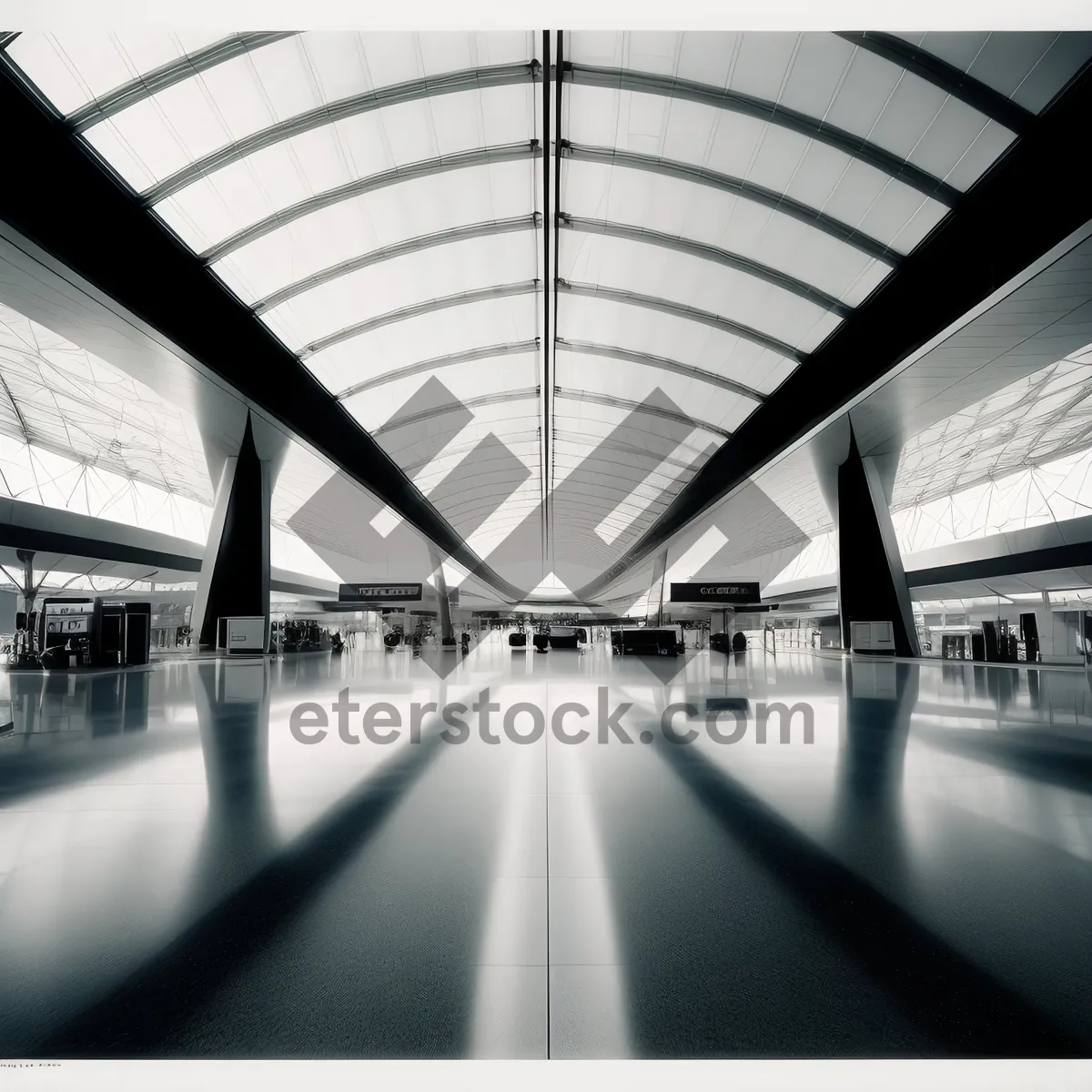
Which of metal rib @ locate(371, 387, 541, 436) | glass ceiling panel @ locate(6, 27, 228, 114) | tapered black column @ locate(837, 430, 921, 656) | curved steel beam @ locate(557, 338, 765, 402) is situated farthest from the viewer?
tapered black column @ locate(837, 430, 921, 656)

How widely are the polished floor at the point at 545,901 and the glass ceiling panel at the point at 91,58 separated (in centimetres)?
888

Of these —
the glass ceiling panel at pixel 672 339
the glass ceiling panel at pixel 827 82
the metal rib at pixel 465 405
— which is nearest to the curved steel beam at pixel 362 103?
the glass ceiling panel at pixel 827 82

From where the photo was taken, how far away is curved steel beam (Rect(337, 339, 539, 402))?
821 inches

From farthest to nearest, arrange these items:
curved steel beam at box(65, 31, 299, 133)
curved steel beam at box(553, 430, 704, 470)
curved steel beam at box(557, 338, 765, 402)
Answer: curved steel beam at box(553, 430, 704, 470) → curved steel beam at box(557, 338, 765, 402) → curved steel beam at box(65, 31, 299, 133)

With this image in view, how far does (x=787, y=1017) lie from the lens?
6.91ft

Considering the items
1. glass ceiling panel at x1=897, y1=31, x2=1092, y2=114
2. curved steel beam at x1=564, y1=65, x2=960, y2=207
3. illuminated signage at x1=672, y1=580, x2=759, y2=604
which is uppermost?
curved steel beam at x1=564, y1=65, x2=960, y2=207

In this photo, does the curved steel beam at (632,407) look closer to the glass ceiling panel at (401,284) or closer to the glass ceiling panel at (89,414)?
the glass ceiling panel at (401,284)

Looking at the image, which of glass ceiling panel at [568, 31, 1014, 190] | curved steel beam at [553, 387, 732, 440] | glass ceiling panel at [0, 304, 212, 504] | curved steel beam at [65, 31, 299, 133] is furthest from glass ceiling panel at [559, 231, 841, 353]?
glass ceiling panel at [0, 304, 212, 504]

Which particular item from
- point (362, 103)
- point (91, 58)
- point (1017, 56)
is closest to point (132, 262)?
point (91, 58)

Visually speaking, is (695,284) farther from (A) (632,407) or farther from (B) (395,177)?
(A) (632,407)

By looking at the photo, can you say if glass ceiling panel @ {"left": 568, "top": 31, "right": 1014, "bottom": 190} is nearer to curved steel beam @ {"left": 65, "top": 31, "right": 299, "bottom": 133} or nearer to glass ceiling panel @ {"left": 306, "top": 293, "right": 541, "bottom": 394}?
curved steel beam @ {"left": 65, "top": 31, "right": 299, "bottom": 133}

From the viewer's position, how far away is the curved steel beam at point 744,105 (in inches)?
432

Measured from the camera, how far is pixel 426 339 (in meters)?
19.2

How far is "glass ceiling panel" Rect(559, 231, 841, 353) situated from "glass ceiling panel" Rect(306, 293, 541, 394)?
89.4 inches
